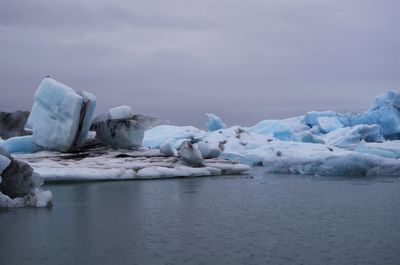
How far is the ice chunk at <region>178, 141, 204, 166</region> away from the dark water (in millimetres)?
4337

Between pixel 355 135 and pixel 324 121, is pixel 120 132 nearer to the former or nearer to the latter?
pixel 355 135

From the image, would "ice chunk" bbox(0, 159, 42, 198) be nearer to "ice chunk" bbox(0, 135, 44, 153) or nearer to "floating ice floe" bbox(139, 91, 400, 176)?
"ice chunk" bbox(0, 135, 44, 153)

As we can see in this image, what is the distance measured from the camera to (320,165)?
19.9 m

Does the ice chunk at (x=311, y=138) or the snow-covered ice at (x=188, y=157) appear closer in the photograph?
the snow-covered ice at (x=188, y=157)

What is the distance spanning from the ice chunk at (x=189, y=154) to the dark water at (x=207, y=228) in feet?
14.2

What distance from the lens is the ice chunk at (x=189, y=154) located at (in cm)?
1838

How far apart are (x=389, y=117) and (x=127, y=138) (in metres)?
18.2

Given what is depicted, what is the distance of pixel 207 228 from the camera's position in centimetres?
855

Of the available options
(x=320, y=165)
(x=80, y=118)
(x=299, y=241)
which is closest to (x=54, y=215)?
(x=299, y=241)

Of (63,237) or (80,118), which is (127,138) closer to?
(80,118)

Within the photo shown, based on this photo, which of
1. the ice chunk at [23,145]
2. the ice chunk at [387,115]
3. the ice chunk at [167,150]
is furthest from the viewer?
the ice chunk at [387,115]

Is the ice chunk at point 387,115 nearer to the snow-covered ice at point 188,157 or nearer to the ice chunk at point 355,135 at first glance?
the ice chunk at point 355,135

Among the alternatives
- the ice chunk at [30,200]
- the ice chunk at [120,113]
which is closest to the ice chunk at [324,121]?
the ice chunk at [120,113]

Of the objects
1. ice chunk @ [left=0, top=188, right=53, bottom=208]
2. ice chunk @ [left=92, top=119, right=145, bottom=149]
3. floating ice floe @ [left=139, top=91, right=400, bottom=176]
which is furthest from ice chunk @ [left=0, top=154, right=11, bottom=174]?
floating ice floe @ [left=139, top=91, right=400, bottom=176]
